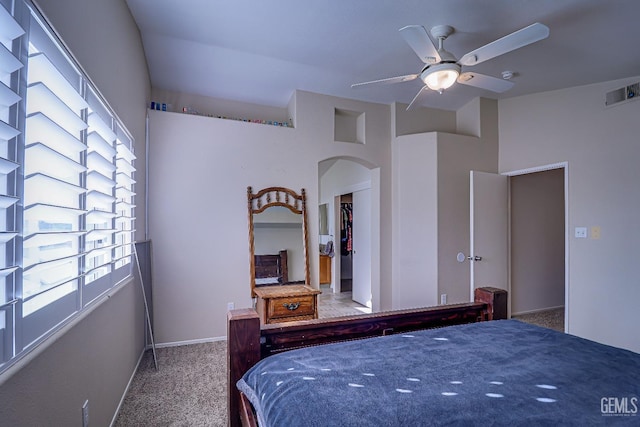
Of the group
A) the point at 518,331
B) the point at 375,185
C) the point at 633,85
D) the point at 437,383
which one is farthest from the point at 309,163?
the point at 633,85

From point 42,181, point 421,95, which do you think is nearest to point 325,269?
point 421,95

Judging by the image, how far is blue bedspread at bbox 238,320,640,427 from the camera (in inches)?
35.5

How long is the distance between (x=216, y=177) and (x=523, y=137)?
389cm

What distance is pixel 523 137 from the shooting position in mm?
3939

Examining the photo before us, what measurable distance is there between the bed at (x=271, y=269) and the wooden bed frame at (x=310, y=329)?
6.60 feet

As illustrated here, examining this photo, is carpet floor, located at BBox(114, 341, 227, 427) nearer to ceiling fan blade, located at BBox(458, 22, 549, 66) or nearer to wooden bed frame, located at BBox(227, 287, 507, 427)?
wooden bed frame, located at BBox(227, 287, 507, 427)

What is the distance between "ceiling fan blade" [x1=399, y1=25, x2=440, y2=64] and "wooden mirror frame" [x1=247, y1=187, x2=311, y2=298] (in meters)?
2.02

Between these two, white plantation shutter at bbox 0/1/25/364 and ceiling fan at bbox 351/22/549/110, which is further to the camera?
ceiling fan at bbox 351/22/549/110

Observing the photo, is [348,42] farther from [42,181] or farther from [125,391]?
[125,391]

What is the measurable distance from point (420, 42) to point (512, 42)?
59 cm

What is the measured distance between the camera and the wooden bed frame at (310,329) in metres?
1.34

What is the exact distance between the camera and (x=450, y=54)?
2385mm

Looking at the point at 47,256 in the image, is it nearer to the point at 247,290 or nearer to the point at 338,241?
the point at 247,290

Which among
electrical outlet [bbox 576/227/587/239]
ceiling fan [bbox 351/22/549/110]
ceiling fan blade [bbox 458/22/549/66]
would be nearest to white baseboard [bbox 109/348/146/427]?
ceiling fan [bbox 351/22/549/110]
